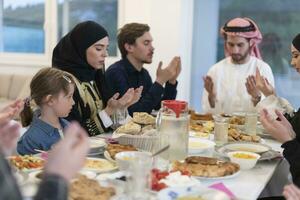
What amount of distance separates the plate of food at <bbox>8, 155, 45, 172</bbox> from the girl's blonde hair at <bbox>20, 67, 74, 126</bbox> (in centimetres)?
52

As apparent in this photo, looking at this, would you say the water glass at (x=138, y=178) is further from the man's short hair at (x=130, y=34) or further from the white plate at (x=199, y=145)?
the man's short hair at (x=130, y=34)

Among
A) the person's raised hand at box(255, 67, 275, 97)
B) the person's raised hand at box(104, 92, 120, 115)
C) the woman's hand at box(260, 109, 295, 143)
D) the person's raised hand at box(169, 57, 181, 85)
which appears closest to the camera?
the woman's hand at box(260, 109, 295, 143)

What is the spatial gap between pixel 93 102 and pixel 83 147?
1674mm

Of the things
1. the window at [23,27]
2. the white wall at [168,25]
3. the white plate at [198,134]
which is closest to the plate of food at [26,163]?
the white plate at [198,134]

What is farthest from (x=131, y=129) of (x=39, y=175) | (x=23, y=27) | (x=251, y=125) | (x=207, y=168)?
(x=23, y=27)

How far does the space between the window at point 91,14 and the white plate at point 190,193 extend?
12.4 feet

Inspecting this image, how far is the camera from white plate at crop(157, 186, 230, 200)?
4.20 ft

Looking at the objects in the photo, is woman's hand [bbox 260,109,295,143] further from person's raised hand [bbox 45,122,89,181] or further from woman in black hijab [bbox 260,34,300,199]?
person's raised hand [bbox 45,122,89,181]

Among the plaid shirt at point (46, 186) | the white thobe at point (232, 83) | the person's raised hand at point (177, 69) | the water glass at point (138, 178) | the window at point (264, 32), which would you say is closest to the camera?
the plaid shirt at point (46, 186)

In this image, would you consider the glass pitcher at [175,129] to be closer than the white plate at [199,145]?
Yes

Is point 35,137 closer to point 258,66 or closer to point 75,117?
point 75,117

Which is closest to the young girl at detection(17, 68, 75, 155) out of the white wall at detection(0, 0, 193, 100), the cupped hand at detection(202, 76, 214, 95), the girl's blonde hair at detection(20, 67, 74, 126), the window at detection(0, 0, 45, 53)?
the girl's blonde hair at detection(20, 67, 74, 126)

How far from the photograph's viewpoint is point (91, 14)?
5094 millimetres

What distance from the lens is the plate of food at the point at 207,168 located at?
1.54m
